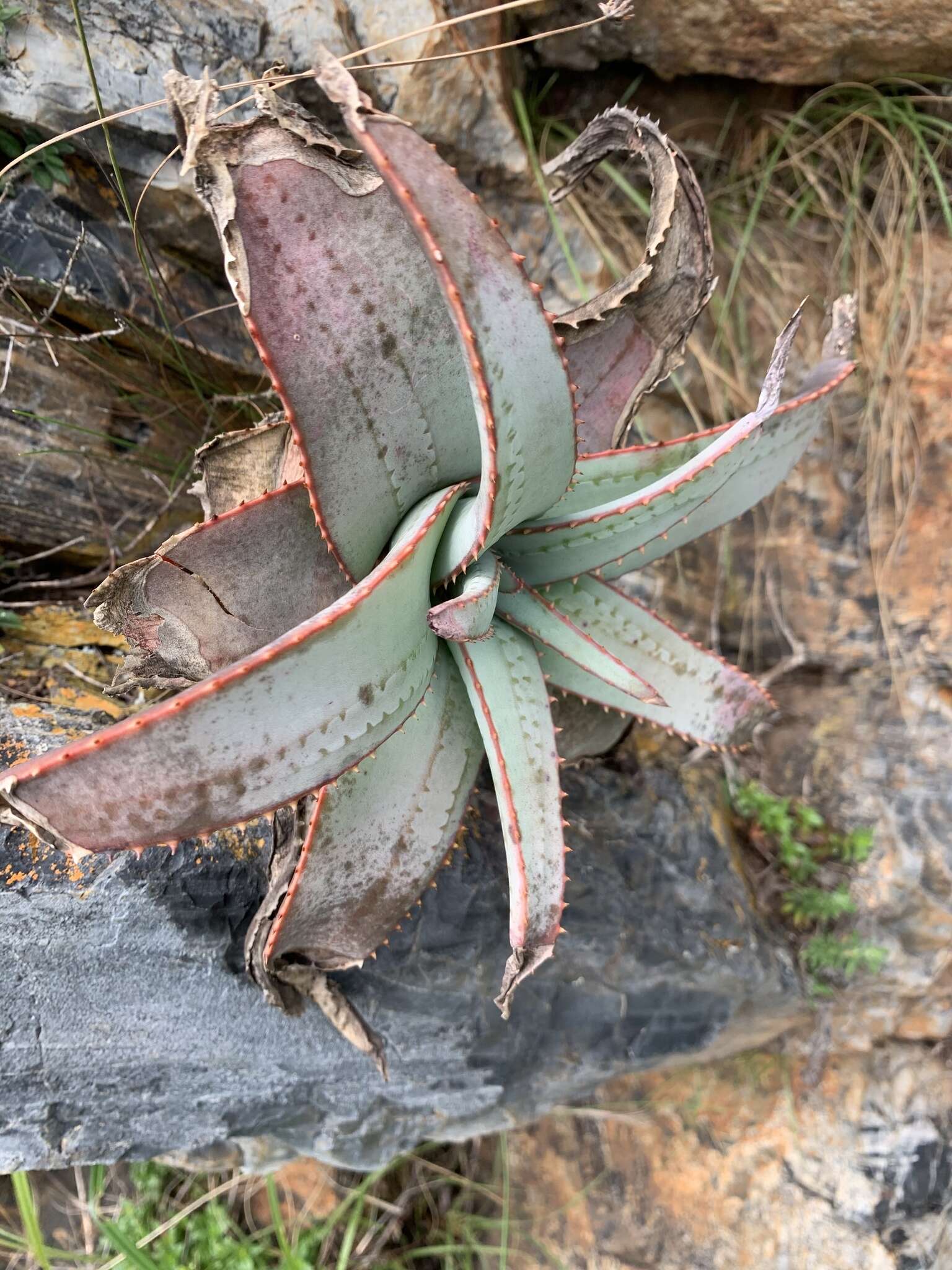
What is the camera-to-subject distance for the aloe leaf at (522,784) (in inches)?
44.1

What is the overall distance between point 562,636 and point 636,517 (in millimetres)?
212

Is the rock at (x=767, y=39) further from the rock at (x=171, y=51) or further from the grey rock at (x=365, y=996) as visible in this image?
the grey rock at (x=365, y=996)

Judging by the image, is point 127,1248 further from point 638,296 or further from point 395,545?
point 638,296

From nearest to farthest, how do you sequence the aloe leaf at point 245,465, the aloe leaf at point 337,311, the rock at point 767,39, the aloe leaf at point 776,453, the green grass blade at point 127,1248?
the aloe leaf at point 337,311 → the aloe leaf at point 245,465 → the aloe leaf at point 776,453 → the rock at point 767,39 → the green grass blade at point 127,1248

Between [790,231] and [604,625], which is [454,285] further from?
[790,231]

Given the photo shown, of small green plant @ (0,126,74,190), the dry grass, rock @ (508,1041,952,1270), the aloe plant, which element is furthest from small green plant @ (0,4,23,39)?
rock @ (508,1041,952,1270)

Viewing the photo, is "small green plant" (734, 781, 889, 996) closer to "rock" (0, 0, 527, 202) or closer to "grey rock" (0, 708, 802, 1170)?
"grey rock" (0, 708, 802, 1170)

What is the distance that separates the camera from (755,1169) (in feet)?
6.82

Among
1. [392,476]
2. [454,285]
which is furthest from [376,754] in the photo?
[454,285]

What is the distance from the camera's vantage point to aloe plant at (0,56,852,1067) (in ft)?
2.79

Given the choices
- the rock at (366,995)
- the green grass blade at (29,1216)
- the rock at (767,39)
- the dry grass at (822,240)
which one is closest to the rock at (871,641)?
the dry grass at (822,240)

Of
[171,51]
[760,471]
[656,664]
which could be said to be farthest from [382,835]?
[171,51]

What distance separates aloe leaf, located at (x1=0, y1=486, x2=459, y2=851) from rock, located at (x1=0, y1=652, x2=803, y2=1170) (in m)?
0.54

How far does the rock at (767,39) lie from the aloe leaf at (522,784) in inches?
54.3
